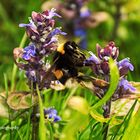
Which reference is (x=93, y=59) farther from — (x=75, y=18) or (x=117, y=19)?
(x=117, y=19)

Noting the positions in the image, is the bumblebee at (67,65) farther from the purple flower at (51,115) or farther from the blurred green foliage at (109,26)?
the blurred green foliage at (109,26)

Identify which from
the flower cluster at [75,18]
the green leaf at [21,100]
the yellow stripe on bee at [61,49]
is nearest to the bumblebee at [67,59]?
the yellow stripe on bee at [61,49]

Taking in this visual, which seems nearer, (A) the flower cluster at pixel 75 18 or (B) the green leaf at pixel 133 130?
(B) the green leaf at pixel 133 130

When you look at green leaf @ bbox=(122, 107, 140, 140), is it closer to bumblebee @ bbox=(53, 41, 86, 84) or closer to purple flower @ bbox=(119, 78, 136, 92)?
purple flower @ bbox=(119, 78, 136, 92)

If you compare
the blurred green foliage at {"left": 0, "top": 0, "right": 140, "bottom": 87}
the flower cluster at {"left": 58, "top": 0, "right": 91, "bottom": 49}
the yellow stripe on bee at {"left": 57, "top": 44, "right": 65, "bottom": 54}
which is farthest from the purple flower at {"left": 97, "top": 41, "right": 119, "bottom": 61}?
the blurred green foliage at {"left": 0, "top": 0, "right": 140, "bottom": 87}

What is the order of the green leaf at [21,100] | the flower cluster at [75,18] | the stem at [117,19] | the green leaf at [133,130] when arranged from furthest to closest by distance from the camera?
the stem at [117,19] < the flower cluster at [75,18] < the green leaf at [21,100] < the green leaf at [133,130]
